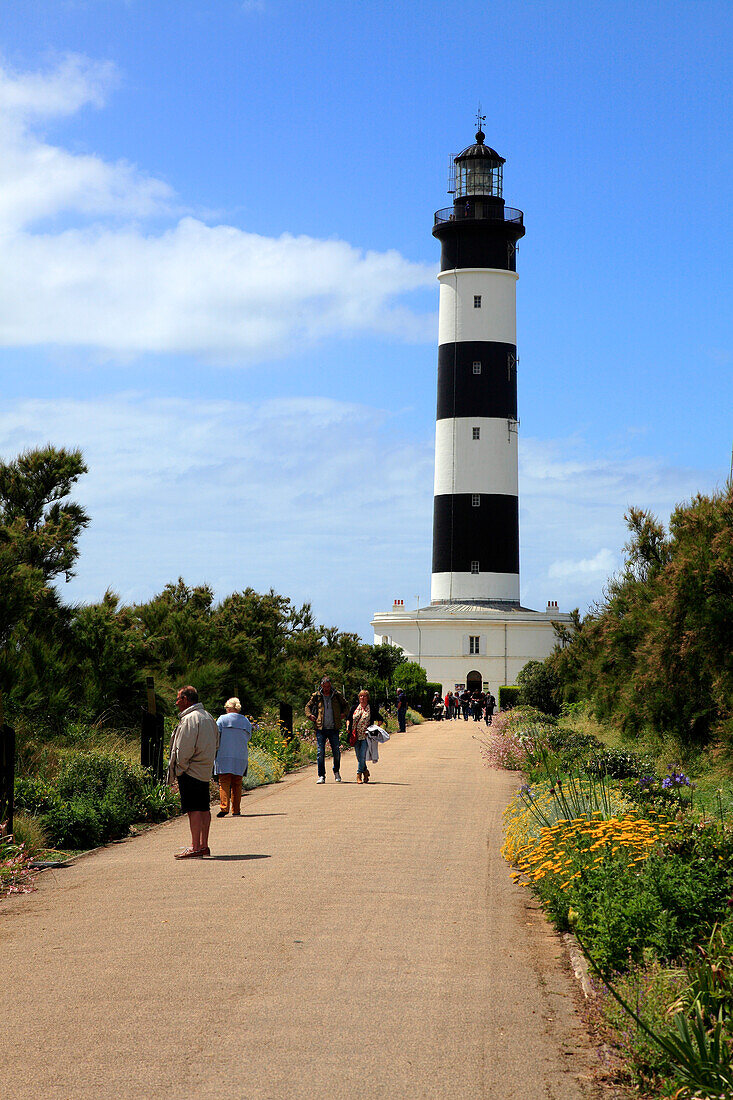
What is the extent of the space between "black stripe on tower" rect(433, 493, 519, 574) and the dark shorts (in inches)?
1749

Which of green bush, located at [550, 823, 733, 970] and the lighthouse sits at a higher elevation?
the lighthouse

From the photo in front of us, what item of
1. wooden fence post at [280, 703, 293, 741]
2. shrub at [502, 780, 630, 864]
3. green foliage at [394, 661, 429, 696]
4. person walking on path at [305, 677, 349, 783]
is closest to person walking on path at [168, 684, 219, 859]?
shrub at [502, 780, 630, 864]

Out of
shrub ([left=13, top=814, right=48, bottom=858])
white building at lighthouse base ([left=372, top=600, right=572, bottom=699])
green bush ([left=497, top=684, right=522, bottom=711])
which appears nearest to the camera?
shrub ([left=13, top=814, right=48, bottom=858])

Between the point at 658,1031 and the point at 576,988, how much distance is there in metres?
1.57

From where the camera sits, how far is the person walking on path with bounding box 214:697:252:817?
1436cm

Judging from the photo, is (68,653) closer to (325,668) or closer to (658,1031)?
(658,1031)

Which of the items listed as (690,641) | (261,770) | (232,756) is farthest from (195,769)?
(690,641)

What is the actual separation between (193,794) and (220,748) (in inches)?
132

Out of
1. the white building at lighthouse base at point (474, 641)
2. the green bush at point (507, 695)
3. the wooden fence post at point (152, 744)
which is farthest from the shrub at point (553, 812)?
the white building at lighthouse base at point (474, 641)

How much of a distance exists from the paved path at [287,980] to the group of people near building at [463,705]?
3761 cm

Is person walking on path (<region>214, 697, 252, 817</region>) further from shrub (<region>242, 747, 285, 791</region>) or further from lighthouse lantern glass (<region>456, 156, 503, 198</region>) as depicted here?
lighthouse lantern glass (<region>456, 156, 503, 198</region>)

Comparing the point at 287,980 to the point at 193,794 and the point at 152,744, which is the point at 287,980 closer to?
the point at 193,794

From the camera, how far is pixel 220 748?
1439 centimetres

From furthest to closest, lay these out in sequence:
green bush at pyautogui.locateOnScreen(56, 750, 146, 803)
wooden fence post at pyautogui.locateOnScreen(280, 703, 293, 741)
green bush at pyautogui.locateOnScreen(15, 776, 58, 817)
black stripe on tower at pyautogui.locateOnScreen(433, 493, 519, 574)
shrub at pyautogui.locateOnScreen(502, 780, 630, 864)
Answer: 1. black stripe on tower at pyautogui.locateOnScreen(433, 493, 519, 574)
2. wooden fence post at pyautogui.locateOnScreen(280, 703, 293, 741)
3. green bush at pyautogui.locateOnScreen(56, 750, 146, 803)
4. green bush at pyautogui.locateOnScreen(15, 776, 58, 817)
5. shrub at pyautogui.locateOnScreen(502, 780, 630, 864)
